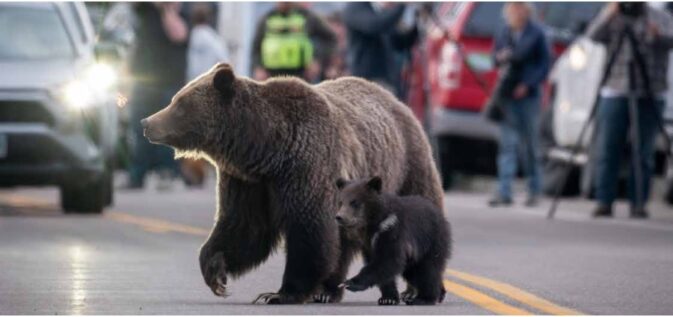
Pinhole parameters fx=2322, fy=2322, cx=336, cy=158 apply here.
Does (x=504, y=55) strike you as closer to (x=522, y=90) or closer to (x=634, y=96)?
(x=522, y=90)

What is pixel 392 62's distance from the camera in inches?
840

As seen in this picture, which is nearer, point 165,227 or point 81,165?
point 165,227

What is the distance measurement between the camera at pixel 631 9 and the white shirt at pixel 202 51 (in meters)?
8.68

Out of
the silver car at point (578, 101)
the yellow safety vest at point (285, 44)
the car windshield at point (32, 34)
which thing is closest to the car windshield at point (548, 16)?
the silver car at point (578, 101)

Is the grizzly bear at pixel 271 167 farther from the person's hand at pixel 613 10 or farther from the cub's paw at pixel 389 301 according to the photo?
the person's hand at pixel 613 10

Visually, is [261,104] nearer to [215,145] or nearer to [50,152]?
[215,145]

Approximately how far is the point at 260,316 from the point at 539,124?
497 inches

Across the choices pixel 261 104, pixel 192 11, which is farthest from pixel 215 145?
pixel 192 11

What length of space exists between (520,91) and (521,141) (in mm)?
470

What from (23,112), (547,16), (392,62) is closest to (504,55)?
(392,62)

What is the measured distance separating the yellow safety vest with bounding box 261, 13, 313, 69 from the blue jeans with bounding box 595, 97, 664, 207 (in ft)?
12.0

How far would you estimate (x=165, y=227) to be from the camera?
54.9 ft

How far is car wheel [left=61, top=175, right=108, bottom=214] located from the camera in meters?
18.5

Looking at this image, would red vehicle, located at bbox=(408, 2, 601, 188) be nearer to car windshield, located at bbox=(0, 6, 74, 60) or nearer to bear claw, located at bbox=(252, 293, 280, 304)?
car windshield, located at bbox=(0, 6, 74, 60)
